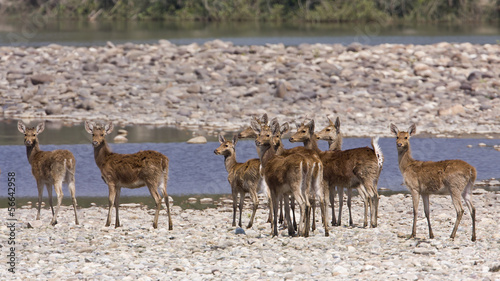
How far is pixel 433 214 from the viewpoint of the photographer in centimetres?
1330

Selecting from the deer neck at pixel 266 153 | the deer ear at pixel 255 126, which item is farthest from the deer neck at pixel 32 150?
the deer neck at pixel 266 153

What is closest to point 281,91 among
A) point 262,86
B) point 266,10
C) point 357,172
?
point 262,86

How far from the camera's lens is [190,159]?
62.4 feet

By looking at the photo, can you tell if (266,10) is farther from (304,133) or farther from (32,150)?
(32,150)

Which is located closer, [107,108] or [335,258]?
[335,258]

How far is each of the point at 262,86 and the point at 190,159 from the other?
1034 centimetres

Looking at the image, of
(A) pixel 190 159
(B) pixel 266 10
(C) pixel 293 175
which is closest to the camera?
(C) pixel 293 175

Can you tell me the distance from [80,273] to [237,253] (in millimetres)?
2096

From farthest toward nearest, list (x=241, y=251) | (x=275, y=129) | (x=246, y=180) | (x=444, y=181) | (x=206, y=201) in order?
(x=206, y=201) → (x=275, y=129) → (x=246, y=180) → (x=444, y=181) → (x=241, y=251)

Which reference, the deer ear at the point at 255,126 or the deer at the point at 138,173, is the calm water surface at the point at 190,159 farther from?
the deer ear at the point at 255,126

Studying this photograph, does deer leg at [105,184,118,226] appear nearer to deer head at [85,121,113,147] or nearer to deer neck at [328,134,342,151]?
deer head at [85,121,113,147]

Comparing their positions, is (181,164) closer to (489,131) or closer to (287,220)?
(287,220)

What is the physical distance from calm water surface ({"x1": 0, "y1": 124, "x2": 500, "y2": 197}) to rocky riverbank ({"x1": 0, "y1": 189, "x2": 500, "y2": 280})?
2.72 meters

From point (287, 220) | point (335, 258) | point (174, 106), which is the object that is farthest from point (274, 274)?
point (174, 106)
